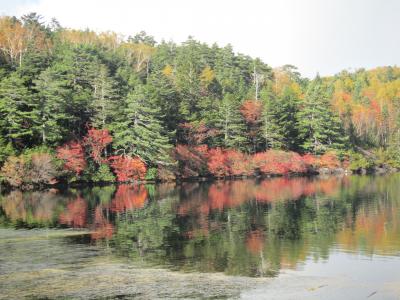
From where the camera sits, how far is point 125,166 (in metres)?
70.9

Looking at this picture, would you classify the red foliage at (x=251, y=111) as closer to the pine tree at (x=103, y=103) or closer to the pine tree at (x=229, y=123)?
the pine tree at (x=229, y=123)

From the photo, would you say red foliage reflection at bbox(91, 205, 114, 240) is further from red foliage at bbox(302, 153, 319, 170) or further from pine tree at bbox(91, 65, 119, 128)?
red foliage at bbox(302, 153, 319, 170)

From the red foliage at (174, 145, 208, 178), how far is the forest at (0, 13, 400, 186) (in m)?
0.16

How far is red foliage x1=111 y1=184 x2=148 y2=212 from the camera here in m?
44.7

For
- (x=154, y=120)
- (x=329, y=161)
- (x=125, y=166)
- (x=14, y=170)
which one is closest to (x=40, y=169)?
(x=14, y=170)

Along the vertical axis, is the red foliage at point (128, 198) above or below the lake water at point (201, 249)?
above

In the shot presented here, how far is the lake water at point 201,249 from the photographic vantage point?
722 inches

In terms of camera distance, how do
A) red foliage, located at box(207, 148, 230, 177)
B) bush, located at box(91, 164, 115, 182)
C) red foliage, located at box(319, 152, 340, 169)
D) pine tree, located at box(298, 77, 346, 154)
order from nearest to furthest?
1. bush, located at box(91, 164, 115, 182)
2. red foliage, located at box(207, 148, 230, 177)
3. red foliage, located at box(319, 152, 340, 169)
4. pine tree, located at box(298, 77, 346, 154)

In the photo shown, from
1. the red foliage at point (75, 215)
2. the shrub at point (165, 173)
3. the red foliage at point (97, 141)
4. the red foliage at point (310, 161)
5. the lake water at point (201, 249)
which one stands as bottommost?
the lake water at point (201, 249)

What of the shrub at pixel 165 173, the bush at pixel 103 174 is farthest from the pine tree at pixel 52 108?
the shrub at pixel 165 173

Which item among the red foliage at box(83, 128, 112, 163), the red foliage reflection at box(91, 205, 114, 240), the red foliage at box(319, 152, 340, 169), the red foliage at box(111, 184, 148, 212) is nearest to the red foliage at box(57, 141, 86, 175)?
the red foliage at box(83, 128, 112, 163)

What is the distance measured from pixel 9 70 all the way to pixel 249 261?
62.4 metres

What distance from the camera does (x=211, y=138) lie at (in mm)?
86500

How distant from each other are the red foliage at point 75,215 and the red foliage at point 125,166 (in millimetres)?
22942
